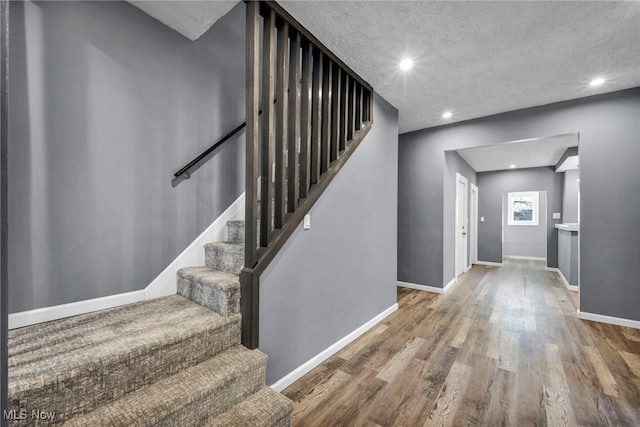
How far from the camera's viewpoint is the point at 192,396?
1.18m

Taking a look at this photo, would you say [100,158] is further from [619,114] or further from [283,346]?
[619,114]

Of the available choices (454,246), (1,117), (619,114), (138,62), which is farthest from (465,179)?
(1,117)

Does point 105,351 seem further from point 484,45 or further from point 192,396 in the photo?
point 484,45

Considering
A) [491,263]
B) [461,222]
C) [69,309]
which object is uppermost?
[461,222]

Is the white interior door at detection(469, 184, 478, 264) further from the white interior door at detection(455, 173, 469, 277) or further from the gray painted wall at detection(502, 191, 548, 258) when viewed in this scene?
the gray painted wall at detection(502, 191, 548, 258)

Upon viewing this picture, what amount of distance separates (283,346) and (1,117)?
1.75m

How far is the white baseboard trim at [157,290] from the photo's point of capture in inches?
58.7

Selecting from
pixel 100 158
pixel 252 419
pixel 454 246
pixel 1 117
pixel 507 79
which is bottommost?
pixel 252 419

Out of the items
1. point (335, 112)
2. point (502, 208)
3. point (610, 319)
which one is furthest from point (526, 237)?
point (335, 112)

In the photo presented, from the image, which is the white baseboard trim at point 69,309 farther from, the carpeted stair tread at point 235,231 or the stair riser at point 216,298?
the carpeted stair tread at point 235,231

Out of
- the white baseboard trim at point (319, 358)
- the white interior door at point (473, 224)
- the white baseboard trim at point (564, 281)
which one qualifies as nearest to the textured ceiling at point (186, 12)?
the white baseboard trim at point (319, 358)

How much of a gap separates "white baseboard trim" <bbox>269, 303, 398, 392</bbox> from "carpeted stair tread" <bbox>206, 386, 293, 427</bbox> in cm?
40

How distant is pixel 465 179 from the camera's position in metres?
5.50

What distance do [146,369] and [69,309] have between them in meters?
0.81
